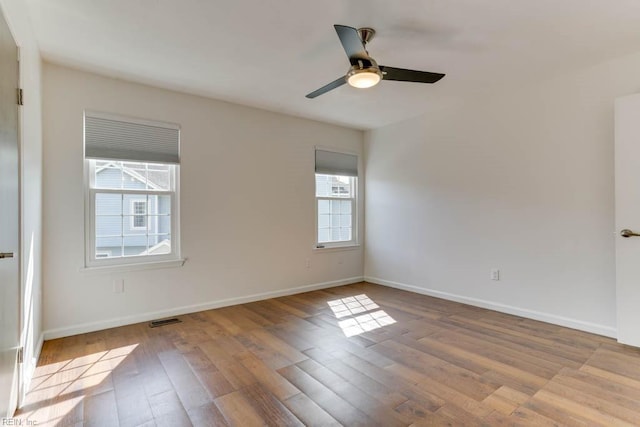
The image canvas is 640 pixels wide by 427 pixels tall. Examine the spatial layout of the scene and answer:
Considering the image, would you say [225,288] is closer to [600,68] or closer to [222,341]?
[222,341]

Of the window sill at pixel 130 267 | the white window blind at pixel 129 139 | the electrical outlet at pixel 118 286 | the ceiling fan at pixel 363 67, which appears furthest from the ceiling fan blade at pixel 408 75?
the electrical outlet at pixel 118 286

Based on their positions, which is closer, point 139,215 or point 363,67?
point 363,67

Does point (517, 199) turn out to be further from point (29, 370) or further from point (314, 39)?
point (29, 370)

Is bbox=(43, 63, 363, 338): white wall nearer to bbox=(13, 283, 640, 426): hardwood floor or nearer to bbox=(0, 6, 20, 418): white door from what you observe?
bbox=(13, 283, 640, 426): hardwood floor

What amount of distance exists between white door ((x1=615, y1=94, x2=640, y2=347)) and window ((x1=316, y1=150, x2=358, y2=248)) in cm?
327

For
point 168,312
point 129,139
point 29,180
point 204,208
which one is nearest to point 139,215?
point 204,208

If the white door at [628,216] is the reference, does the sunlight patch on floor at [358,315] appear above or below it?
below

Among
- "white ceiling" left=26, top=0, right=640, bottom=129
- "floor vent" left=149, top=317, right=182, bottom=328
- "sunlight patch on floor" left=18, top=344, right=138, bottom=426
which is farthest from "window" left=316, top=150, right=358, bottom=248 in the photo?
"sunlight patch on floor" left=18, top=344, right=138, bottom=426

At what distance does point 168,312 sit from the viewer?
3.67m

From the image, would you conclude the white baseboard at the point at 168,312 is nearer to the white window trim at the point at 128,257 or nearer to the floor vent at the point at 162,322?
the floor vent at the point at 162,322

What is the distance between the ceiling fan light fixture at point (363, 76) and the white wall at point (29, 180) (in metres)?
1.94

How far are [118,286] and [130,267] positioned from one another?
0.70 ft

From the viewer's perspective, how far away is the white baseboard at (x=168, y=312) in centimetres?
311

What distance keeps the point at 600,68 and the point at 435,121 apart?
1.76m
